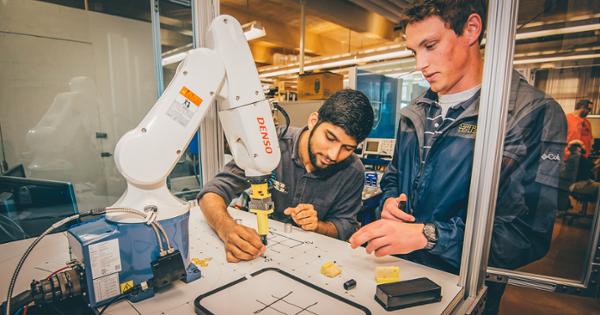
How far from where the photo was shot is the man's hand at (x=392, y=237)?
0.84m

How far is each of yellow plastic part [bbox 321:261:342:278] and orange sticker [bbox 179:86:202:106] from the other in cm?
60

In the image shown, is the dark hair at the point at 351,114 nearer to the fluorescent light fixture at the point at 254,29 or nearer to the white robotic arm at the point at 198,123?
the white robotic arm at the point at 198,123

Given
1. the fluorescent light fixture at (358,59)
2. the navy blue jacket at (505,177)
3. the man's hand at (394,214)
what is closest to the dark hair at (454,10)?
the navy blue jacket at (505,177)

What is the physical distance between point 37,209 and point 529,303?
11.3 ft

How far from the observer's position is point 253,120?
0.84 metres

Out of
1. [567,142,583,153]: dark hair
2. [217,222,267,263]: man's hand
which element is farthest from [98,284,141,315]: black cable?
[567,142,583,153]: dark hair

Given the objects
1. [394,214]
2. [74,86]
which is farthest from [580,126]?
[74,86]

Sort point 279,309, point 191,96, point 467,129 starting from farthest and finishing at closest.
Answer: point 467,129
point 191,96
point 279,309

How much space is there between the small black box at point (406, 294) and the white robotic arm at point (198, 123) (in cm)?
39

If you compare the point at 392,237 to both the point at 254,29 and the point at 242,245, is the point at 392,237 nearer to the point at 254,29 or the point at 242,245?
the point at 242,245

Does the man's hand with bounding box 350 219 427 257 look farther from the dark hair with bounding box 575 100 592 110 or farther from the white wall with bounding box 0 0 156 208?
the dark hair with bounding box 575 100 592 110

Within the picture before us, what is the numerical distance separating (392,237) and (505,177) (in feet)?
1.64

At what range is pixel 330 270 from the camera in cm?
83

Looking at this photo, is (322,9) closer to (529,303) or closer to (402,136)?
(402,136)
